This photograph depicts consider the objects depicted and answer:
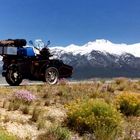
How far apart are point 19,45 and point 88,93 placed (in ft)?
20.8

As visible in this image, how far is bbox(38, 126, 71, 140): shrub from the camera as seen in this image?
1426 centimetres

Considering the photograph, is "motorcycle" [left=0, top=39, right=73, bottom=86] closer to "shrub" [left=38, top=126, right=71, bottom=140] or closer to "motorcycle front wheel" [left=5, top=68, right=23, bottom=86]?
"motorcycle front wheel" [left=5, top=68, right=23, bottom=86]

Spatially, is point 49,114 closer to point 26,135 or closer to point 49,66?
point 26,135

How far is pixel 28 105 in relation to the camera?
58.5 ft

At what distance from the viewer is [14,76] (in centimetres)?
2630

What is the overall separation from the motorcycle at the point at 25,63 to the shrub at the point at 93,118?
9.34 meters

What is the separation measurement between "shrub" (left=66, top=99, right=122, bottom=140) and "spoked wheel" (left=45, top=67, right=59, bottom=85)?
387 inches

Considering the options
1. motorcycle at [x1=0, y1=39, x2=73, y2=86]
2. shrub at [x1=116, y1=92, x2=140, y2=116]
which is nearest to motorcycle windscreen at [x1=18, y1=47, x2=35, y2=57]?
motorcycle at [x1=0, y1=39, x2=73, y2=86]

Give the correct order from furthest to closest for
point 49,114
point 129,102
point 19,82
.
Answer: point 19,82, point 129,102, point 49,114

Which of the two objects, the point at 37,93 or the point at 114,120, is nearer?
the point at 114,120

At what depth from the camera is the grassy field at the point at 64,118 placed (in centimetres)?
1465

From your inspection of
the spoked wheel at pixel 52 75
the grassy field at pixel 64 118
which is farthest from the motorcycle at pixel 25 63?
the grassy field at pixel 64 118

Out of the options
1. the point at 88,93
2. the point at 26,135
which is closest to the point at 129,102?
the point at 88,93

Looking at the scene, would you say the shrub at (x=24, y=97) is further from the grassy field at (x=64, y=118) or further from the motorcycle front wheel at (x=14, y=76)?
the motorcycle front wheel at (x=14, y=76)
